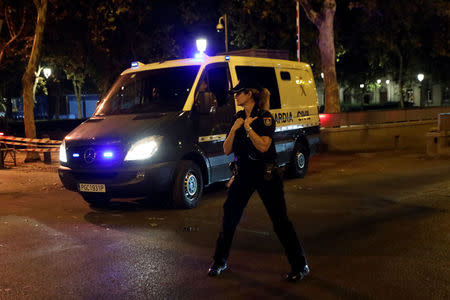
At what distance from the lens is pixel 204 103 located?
334 inches

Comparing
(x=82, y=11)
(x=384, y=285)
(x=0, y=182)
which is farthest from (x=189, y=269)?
(x=82, y=11)

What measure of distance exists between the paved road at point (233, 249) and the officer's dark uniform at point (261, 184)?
42 cm

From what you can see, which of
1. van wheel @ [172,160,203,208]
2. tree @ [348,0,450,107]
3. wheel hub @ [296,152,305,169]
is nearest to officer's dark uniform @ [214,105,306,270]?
van wheel @ [172,160,203,208]

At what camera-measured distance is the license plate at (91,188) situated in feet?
26.1

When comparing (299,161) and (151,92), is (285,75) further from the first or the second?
(151,92)

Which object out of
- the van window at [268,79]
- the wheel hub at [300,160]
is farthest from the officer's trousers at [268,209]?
the wheel hub at [300,160]

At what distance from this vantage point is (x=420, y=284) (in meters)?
4.88

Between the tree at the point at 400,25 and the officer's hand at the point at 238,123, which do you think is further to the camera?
A: the tree at the point at 400,25

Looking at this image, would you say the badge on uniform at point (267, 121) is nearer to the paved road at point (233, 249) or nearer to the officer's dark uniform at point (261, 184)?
the officer's dark uniform at point (261, 184)

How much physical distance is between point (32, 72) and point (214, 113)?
30.8ft

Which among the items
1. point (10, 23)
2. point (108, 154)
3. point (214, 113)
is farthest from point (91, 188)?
point (10, 23)

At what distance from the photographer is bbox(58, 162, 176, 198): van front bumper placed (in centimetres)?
779

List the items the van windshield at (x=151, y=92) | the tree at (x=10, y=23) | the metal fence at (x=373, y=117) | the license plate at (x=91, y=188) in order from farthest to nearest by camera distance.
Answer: the metal fence at (x=373, y=117)
the tree at (x=10, y=23)
the van windshield at (x=151, y=92)
the license plate at (x=91, y=188)

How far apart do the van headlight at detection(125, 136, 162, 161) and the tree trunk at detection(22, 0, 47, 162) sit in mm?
9679
